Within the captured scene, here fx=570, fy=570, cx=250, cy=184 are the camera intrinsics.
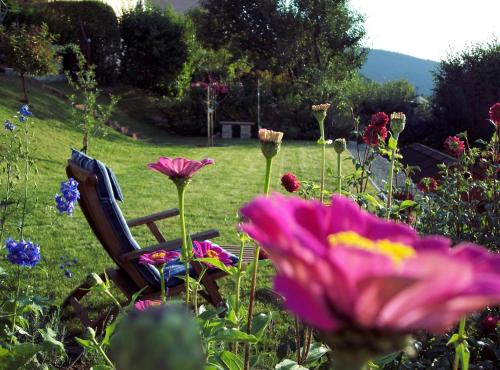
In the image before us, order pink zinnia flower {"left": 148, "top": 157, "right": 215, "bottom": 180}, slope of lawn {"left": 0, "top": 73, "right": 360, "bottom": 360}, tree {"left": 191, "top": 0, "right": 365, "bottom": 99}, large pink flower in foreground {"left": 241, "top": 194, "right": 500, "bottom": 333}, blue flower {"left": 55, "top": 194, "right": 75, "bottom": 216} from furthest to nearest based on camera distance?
tree {"left": 191, "top": 0, "right": 365, "bottom": 99} < slope of lawn {"left": 0, "top": 73, "right": 360, "bottom": 360} < blue flower {"left": 55, "top": 194, "right": 75, "bottom": 216} < pink zinnia flower {"left": 148, "top": 157, "right": 215, "bottom": 180} < large pink flower in foreground {"left": 241, "top": 194, "right": 500, "bottom": 333}

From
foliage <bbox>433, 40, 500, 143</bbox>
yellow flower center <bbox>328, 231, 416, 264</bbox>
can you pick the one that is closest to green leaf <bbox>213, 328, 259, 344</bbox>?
yellow flower center <bbox>328, 231, 416, 264</bbox>

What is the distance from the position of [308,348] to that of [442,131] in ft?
37.0

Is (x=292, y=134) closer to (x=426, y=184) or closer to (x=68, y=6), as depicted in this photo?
(x=68, y=6)

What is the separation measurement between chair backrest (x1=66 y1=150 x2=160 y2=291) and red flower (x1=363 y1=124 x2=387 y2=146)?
3.99 feet

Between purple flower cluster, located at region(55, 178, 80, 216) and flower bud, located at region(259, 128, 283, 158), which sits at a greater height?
flower bud, located at region(259, 128, 283, 158)

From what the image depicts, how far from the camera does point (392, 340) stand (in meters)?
0.29

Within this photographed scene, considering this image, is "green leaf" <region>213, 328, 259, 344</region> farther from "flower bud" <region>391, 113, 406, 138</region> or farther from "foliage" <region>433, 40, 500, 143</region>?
"foliage" <region>433, 40, 500, 143</region>

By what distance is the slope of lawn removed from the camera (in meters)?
4.04

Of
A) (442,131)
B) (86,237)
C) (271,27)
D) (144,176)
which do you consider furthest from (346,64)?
(86,237)

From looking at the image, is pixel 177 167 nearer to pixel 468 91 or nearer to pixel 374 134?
pixel 374 134

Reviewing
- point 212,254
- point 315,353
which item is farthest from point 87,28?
point 315,353

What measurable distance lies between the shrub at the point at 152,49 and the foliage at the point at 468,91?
25.8 feet

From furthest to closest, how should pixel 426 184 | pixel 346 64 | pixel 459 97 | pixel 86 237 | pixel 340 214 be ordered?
pixel 346 64, pixel 459 97, pixel 86 237, pixel 426 184, pixel 340 214

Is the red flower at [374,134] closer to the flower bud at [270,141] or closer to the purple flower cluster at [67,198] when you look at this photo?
the purple flower cluster at [67,198]
